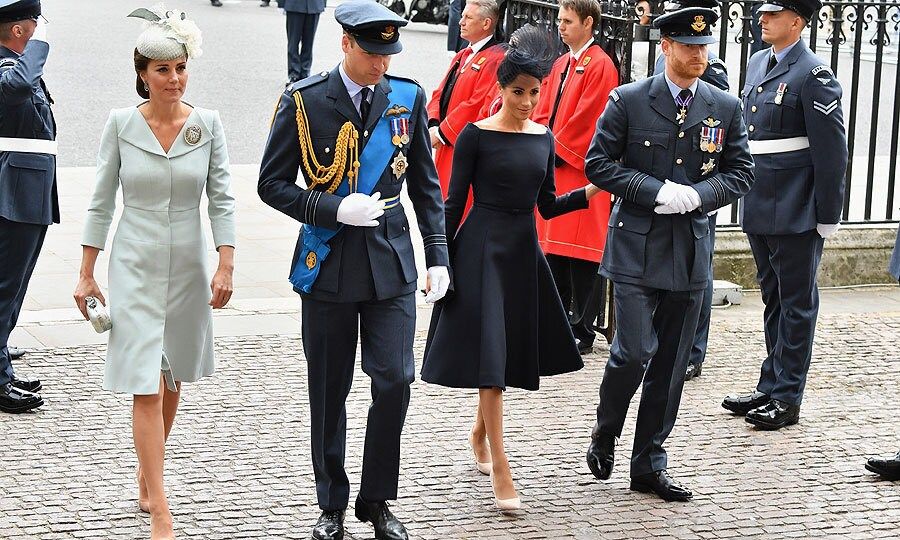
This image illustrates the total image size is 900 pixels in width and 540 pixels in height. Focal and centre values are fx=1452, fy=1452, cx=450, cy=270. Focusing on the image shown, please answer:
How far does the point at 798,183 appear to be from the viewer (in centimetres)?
691

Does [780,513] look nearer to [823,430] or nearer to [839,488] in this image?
[839,488]

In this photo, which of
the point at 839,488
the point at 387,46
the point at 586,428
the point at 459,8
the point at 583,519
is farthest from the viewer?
the point at 459,8

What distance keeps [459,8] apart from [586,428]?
1064 centimetres

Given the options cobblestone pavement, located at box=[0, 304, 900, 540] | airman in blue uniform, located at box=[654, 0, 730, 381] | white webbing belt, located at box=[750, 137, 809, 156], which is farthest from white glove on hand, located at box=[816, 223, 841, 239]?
cobblestone pavement, located at box=[0, 304, 900, 540]

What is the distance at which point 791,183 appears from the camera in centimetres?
693

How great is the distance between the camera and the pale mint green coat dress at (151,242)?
508cm

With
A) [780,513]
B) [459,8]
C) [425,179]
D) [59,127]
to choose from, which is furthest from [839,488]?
[459,8]

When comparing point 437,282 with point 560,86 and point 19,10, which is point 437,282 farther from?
point 560,86

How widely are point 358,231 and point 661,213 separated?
132cm

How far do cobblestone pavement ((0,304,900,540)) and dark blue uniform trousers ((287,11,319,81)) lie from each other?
8.57m

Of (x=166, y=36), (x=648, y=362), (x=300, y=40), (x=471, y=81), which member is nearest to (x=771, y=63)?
(x=648, y=362)

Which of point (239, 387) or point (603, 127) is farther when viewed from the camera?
point (239, 387)

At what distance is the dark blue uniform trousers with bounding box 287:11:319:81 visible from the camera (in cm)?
1582

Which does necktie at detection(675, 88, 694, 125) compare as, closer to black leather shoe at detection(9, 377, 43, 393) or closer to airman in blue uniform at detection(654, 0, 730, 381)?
airman in blue uniform at detection(654, 0, 730, 381)
